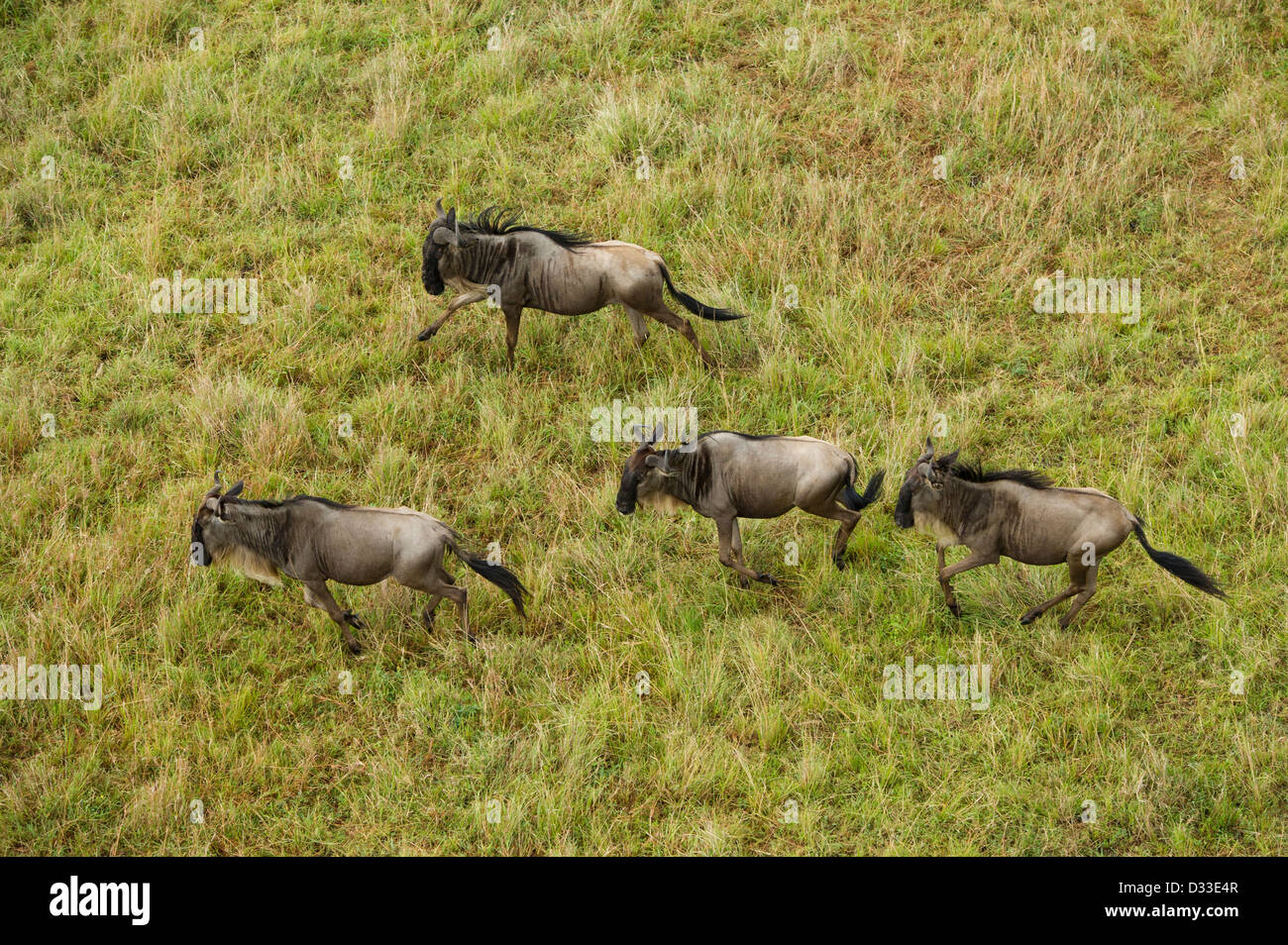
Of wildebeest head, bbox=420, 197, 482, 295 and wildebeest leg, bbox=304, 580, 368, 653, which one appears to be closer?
wildebeest leg, bbox=304, 580, 368, 653

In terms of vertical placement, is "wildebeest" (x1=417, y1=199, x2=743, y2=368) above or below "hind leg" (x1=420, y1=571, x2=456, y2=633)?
above

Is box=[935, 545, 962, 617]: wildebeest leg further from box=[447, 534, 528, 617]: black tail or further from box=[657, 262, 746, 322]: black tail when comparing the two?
box=[657, 262, 746, 322]: black tail

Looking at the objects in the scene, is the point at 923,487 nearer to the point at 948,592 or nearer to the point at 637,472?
the point at 948,592

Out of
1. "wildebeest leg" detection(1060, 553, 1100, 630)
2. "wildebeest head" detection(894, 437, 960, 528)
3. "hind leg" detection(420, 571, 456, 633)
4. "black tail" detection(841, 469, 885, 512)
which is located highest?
"wildebeest head" detection(894, 437, 960, 528)

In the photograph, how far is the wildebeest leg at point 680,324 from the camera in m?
9.80

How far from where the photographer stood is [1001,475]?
7.68m

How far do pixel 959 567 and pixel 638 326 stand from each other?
11.5 feet

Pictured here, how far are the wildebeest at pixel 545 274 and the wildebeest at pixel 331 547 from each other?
277cm

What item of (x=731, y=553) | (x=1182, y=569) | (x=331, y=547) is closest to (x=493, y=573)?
(x=331, y=547)

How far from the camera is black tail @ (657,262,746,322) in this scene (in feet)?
32.1

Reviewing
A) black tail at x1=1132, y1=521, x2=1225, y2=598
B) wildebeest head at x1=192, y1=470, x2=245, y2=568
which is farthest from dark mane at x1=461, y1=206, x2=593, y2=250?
black tail at x1=1132, y1=521, x2=1225, y2=598

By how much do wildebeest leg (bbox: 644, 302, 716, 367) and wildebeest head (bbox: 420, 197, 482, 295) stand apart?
163 cm

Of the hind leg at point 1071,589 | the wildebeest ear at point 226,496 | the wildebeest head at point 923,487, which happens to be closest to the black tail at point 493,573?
the wildebeest ear at point 226,496
